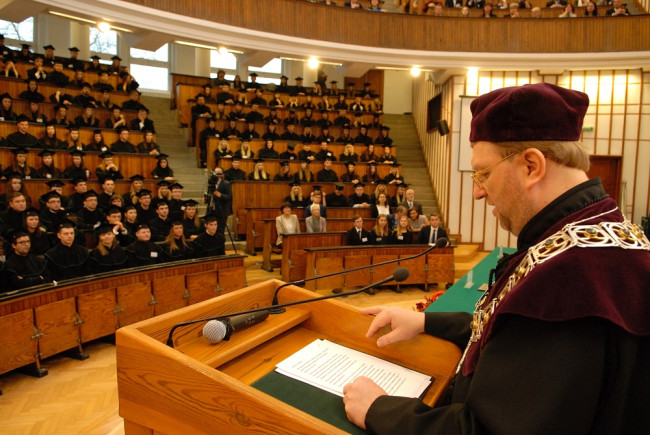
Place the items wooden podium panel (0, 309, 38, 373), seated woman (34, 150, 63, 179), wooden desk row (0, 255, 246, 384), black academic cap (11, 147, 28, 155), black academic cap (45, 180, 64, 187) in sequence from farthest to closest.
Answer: seated woman (34, 150, 63, 179)
black academic cap (11, 147, 28, 155)
black academic cap (45, 180, 64, 187)
wooden desk row (0, 255, 246, 384)
wooden podium panel (0, 309, 38, 373)

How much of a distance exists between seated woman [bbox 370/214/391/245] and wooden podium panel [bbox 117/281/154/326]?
11.7 ft

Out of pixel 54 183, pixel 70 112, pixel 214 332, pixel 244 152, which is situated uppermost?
pixel 70 112

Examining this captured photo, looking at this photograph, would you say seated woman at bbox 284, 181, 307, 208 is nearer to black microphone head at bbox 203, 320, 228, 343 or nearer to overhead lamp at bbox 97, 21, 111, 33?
overhead lamp at bbox 97, 21, 111, 33

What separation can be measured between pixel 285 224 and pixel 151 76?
1038cm

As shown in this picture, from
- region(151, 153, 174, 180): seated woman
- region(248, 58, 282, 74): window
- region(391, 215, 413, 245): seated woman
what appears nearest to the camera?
region(391, 215, 413, 245): seated woman

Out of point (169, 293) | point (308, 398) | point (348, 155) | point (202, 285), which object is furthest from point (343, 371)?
point (348, 155)

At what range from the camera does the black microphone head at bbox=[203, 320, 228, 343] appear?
1.19 meters

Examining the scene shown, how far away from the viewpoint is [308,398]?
102cm

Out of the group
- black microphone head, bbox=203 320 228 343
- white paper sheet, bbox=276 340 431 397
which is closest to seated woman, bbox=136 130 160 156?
black microphone head, bbox=203 320 228 343

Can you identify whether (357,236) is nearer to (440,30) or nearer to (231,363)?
(440,30)

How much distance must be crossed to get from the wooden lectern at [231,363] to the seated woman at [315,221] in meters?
5.87

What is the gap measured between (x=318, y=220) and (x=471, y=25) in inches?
234

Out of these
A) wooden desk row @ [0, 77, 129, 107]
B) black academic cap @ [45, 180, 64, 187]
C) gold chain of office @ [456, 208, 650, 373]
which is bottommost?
black academic cap @ [45, 180, 64, 187]

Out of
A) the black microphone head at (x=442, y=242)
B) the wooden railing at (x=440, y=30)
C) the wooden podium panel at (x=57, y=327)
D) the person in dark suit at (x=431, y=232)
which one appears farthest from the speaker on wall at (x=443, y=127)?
the black microphone head at (x=442, y=242)
